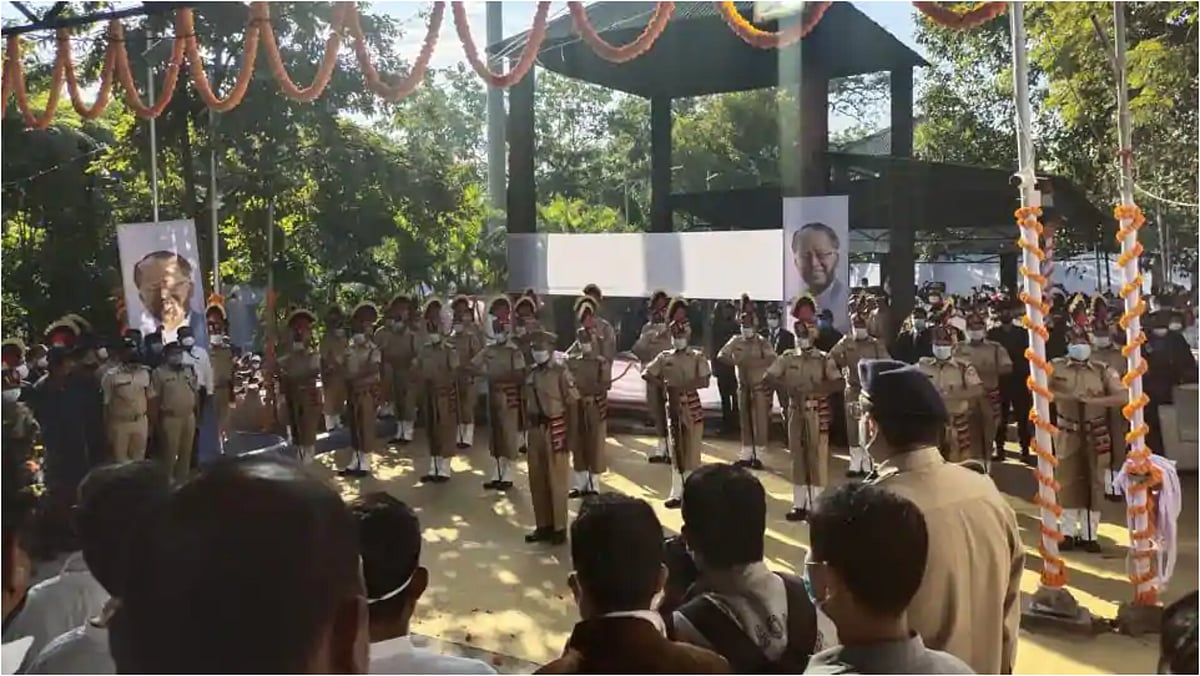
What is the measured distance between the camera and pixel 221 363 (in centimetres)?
832

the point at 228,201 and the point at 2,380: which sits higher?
the point at 228,201

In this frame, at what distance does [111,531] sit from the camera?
2.23m

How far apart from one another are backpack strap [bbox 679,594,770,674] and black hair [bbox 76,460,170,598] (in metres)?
1.09

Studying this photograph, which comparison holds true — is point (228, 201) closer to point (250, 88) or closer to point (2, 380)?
point (250, 88)

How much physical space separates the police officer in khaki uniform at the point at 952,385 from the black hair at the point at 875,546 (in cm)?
472

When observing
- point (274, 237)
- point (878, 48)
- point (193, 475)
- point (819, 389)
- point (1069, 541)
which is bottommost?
point (1069, 541)

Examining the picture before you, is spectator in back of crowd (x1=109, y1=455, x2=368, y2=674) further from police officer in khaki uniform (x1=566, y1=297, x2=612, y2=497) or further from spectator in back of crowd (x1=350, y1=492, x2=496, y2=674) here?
police officer in khaki uniform (x1=566, y1=297, x2=612, y2=497)

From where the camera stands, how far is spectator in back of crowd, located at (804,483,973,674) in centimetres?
177

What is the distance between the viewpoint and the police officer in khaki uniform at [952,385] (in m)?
6.43

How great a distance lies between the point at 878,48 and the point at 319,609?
25.4ft

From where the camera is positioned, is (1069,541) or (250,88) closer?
(1069,541)

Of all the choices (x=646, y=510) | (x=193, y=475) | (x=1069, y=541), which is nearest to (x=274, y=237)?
(x=1069, y=541)

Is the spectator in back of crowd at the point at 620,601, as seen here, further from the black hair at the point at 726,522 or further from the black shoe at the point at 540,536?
the black shoe at the point at 540,536

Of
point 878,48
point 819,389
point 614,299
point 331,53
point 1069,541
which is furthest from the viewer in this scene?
point 614,299
